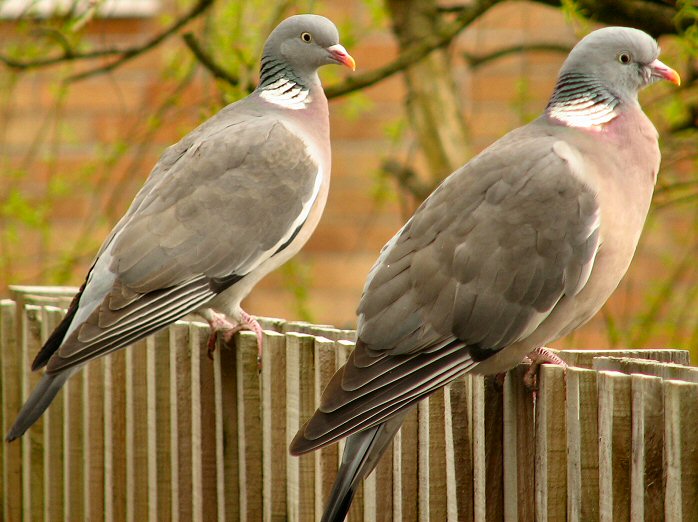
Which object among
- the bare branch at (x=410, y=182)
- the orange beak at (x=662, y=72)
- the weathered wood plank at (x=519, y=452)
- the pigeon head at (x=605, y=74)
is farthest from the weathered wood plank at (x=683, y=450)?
the bare branch at (x=410, y=182)

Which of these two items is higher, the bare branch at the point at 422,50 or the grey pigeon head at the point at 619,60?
the bare branch at the point at 422,50

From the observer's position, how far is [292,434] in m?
3.04

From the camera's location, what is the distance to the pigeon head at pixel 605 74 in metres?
3.18

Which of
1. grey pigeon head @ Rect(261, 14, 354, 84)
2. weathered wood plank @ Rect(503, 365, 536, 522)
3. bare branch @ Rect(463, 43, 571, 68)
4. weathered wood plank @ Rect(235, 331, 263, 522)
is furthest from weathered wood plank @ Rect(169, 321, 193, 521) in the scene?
bare branch @ Rect(463, 43, 571, 68)

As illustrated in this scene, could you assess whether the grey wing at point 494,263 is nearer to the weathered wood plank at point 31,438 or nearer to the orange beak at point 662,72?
the orange beak at point 662,72

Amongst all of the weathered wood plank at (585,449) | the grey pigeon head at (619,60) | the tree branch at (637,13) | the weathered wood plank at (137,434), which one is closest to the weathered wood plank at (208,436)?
the weathered wood plank at (137,434)

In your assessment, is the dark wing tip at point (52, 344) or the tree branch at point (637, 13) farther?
the tree branch at point (637, 13)

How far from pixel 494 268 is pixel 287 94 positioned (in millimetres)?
1488

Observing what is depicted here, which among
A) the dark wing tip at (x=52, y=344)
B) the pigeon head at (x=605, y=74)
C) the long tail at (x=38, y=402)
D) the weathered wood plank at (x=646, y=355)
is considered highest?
the pigeon head at (x=605, y=74)

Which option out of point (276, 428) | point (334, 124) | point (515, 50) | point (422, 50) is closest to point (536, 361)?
point (276, 428)

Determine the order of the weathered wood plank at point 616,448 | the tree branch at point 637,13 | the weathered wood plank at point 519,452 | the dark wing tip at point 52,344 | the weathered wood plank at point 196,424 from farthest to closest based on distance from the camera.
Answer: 1. the tree branch at point 637,13
2. the dark wing tip at point 52,344
3. the weathered wood plank at point 196,424
4. the weathered wood plank at point 519,452
5. the weathered wood plank at point 616,448

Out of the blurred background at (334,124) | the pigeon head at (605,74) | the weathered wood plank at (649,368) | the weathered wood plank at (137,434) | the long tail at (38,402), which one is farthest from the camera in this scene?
the blurred background at (334,124)

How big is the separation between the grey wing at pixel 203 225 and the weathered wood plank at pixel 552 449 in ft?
4.32

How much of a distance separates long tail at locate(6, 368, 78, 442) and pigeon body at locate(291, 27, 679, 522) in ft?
2.96
